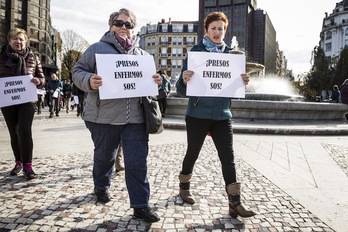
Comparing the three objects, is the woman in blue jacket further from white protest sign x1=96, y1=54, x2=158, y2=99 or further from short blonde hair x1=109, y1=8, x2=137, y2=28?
short blonde hair x1=109, y1=8, x2=137, y2=28

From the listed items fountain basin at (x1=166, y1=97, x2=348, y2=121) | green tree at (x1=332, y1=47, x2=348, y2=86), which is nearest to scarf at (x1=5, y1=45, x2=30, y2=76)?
fountain basin at (x1=166, y1=97, x2=348, y2=121)

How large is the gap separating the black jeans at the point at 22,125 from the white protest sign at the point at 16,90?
0.09 m

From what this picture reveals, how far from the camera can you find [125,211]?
3082 mm

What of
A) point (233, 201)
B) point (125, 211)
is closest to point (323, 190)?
point (233, 201)

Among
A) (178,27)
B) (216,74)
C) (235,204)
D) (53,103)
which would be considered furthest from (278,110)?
(178,27)

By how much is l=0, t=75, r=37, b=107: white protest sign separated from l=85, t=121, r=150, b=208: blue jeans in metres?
1.61

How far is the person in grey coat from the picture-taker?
9.52 feet

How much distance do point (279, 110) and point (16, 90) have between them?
360 inches

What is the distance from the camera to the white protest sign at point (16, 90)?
4.13 metres

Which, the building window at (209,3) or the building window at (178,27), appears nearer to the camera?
the building window at (209,3)

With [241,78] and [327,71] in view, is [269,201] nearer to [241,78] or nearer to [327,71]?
[241,78]

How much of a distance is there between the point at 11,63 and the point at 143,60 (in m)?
2.20

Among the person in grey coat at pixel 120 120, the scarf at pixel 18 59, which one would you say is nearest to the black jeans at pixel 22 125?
the scarf at pixel 18 59

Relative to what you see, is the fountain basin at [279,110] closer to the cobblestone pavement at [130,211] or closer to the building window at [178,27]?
the cobblestone pavement at [130,211]
